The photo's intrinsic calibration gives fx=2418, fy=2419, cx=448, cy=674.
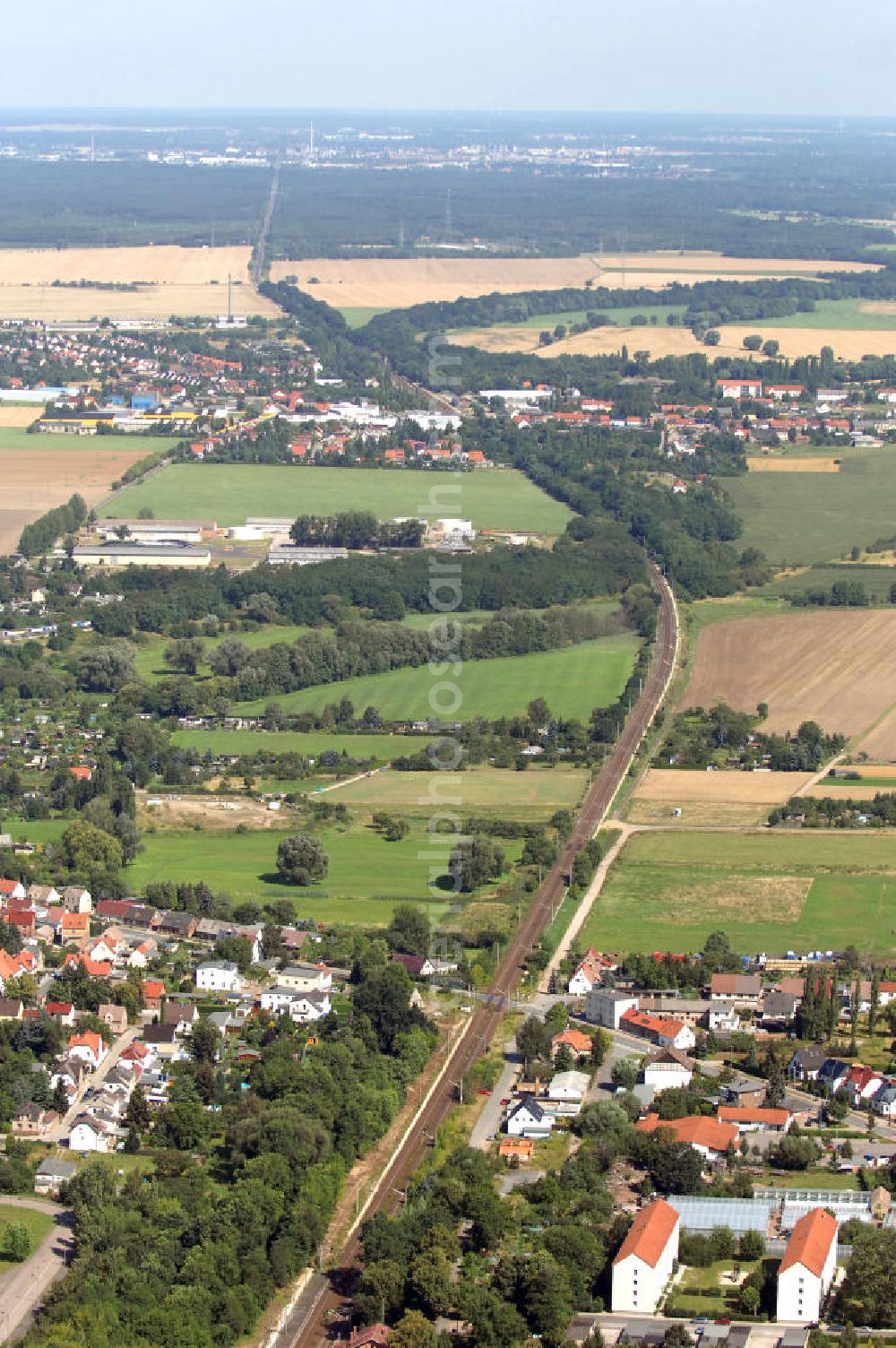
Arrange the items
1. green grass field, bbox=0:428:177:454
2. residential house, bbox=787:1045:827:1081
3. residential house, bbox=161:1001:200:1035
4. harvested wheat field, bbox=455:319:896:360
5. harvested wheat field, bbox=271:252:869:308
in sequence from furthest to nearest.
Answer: harvested wheat field, bbox=271:252:869:308
harvested wheat field, bbox=455:319:896:360
green grass field, bbox=0:428:177:454
residential house, bbox=161:1001:200:1035
residential house, bbox=787:1045:827:1081

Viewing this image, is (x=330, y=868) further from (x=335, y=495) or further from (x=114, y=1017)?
(x=335, y=495)

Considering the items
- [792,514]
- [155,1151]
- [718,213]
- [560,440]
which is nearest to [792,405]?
[560,440]

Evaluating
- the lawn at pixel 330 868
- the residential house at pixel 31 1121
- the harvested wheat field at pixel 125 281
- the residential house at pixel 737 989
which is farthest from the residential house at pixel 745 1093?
the harvested wheat field at pixel 125 281

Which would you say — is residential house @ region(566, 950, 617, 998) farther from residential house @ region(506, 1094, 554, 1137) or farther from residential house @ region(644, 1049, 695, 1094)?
residential house @ region(506, 1094, 554, 1137)

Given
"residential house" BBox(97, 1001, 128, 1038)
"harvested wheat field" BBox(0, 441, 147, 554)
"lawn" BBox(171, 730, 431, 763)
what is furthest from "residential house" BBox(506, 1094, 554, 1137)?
"harvested wheat field" BBox(0, 441, 147, 554)

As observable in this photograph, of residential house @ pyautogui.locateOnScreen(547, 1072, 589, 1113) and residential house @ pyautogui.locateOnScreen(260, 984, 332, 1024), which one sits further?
residential house @ pyautogui.locateOnScreen(260, 984, 332, 1024)

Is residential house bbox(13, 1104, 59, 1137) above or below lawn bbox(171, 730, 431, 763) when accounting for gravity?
above

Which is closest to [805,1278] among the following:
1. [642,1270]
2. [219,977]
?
[642,1270]

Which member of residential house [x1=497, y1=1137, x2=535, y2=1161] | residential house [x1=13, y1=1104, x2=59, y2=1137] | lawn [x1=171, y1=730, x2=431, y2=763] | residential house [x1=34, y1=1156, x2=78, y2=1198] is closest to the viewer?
residential house [x1=34, y1=1156, x2=78, y2=1198]
